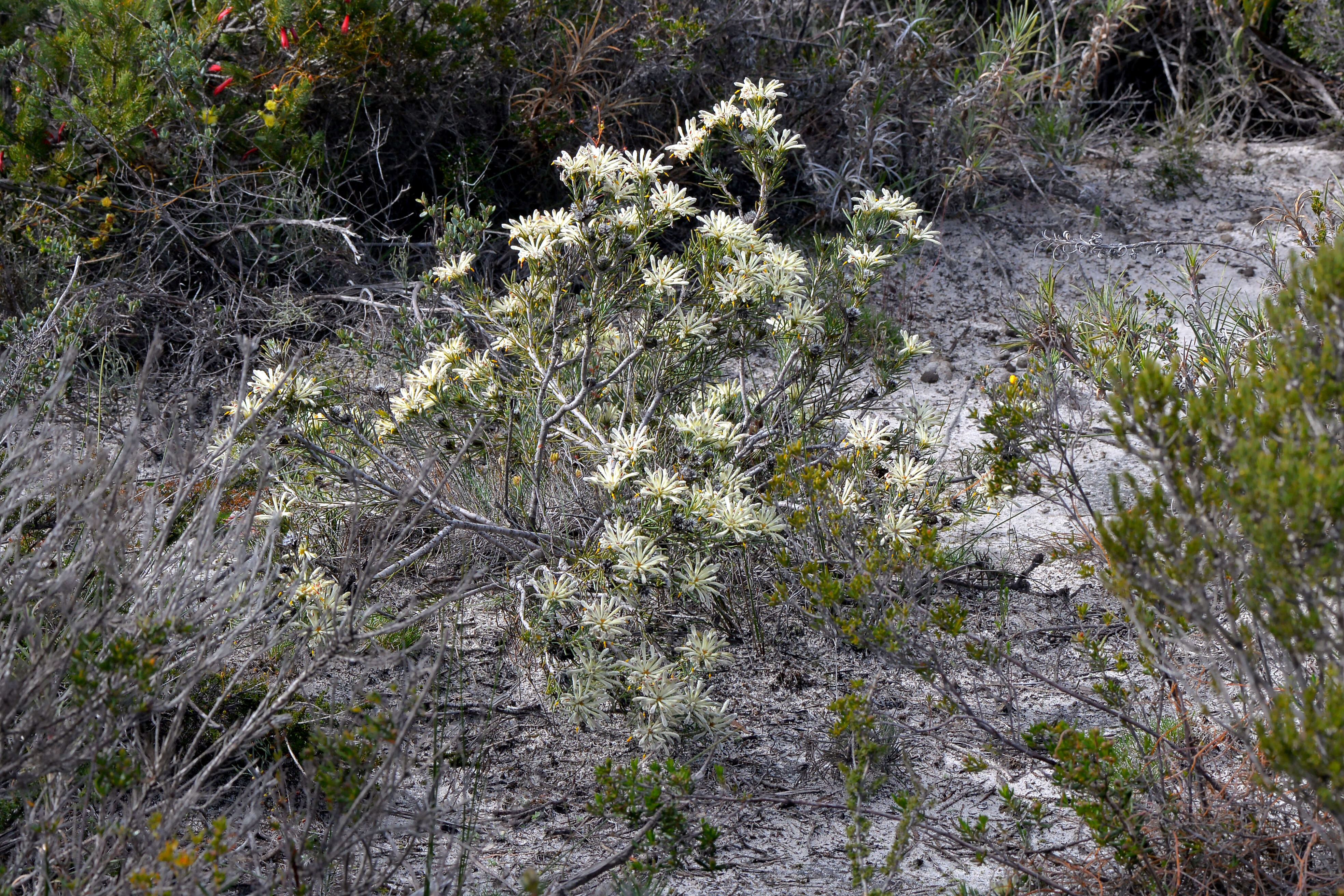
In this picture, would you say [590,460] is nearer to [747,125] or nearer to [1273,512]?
[747,125]

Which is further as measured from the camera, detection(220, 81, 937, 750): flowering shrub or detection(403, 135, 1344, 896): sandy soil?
detection(220, 81, 937, 750): flowering shrub

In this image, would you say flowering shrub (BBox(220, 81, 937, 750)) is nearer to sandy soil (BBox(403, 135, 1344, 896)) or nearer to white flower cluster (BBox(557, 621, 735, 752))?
white flower cluster (BBox(557, 621, 735, 752))

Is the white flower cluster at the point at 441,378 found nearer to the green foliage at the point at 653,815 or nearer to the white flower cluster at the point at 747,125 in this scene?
the white flower cluster at the point at 747,125

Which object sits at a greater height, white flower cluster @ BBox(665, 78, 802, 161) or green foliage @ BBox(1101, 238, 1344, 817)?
white flower cluster @ BBox(665, 78, 802, 161)

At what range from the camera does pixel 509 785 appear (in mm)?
2682

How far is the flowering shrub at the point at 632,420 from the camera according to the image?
255 cm

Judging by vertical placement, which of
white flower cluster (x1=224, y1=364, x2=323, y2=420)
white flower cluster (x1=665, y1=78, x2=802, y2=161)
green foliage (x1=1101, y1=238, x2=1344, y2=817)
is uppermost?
white flower cluster (x1=665, y1=78, x2=802, y2=161)

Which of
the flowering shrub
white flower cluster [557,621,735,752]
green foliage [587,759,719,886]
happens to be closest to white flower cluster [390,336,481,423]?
the flowering shrub

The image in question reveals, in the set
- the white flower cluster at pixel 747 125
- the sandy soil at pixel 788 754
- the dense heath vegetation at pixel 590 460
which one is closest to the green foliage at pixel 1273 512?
the dense heath vegetation at pixel 590 460

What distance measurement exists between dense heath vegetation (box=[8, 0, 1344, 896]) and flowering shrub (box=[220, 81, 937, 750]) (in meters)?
0.02

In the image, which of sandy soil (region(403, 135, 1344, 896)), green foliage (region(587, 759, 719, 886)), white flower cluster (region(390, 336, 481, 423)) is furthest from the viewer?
white flower cluster (region(390, 336, 481, 423))

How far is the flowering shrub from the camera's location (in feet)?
8.36

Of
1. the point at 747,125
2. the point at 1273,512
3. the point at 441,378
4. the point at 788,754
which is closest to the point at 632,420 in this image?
the point at 441,378

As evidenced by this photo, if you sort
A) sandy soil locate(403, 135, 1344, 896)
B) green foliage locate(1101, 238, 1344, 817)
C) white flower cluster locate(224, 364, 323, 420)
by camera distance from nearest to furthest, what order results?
green foliage locate(1101, 238, 1344, 817) → sandy soil locate(403, 135, 1344, 896) → white flower cluster locate(224, 364, 323, 420)
